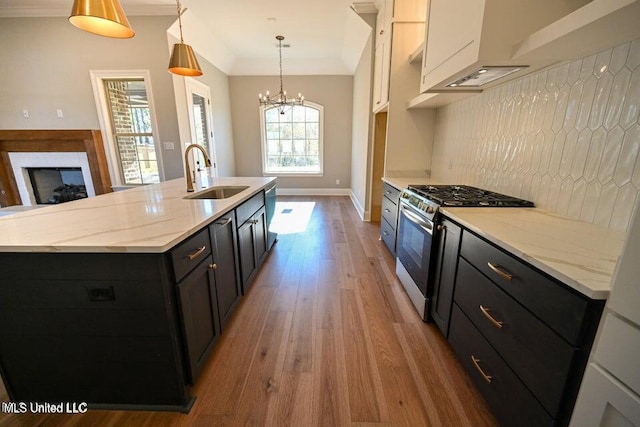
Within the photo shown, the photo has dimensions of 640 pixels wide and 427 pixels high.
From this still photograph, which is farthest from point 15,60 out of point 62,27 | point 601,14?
point 601,14

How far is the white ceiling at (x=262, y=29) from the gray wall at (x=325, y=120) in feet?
0.78

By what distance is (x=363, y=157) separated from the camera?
458 cm

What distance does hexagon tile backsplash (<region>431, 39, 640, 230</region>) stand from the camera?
1146mm

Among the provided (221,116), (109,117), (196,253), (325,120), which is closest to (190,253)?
(196,253)

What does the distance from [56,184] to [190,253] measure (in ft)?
18.0

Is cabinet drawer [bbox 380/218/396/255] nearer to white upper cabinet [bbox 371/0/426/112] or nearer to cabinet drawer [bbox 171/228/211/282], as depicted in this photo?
white upper cabinet [bbox 371/0/426/112]

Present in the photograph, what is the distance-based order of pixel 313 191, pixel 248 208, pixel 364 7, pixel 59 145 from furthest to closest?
pixel 313 191 → pixel 59 145 → pixel 364 7 → pixel 248 208

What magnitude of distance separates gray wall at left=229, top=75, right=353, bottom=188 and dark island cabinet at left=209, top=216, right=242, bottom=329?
4950mm

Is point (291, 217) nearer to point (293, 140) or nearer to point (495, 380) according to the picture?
point (293, 140)

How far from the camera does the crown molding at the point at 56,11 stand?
3.72 meters

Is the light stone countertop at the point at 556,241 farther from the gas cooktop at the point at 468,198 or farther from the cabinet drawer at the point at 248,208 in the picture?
the cabinet drawer at the point at 248,208

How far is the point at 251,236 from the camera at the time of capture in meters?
2.29

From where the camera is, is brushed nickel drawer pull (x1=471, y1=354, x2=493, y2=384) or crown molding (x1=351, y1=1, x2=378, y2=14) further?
crown molding (x1=351, y1=1, x2=378, y2=14)

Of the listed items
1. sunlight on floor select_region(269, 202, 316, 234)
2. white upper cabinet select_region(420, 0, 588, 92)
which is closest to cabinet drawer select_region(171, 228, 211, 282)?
white upper cabinet select_region(420, 0, 588, 92)
